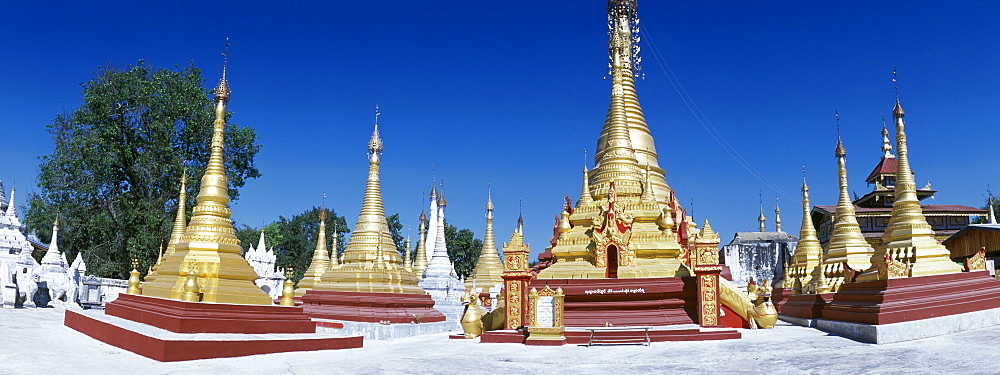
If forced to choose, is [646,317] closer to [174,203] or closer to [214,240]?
[214,240]

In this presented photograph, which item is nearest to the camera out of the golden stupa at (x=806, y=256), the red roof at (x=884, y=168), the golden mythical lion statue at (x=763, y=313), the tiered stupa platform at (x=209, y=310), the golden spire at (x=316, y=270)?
the tiered stupa platform at (x=209, y=310)

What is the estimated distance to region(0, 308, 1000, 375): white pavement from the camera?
9.97m

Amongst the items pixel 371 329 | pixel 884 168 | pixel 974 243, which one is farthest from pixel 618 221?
pixel 884 168

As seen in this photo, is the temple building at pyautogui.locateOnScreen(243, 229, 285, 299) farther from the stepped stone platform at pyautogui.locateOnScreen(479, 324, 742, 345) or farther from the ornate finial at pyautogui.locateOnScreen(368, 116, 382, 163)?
the stepped stone platform at pyautogui.locateOnScreen(479, 324, 742, 345)

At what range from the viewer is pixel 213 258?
14.9 m

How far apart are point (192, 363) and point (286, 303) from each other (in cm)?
418

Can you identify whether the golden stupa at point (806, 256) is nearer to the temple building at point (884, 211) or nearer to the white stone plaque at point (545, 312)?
the white stone plaque at point (545, 312)

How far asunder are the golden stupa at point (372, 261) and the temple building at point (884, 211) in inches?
1163

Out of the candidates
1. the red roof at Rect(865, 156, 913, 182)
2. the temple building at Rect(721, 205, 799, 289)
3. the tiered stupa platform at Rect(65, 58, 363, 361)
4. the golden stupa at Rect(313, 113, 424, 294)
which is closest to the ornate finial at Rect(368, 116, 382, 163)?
the golden stupa at Rect(313, 113, 424, 294)

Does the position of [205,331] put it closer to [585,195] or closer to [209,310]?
[209,310]

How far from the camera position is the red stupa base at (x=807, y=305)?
18.4m

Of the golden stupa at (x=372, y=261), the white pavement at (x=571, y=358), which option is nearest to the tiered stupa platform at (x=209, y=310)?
the white pavement at (x=571, y=358)

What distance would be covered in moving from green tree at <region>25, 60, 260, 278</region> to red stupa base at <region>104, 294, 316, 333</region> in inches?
829

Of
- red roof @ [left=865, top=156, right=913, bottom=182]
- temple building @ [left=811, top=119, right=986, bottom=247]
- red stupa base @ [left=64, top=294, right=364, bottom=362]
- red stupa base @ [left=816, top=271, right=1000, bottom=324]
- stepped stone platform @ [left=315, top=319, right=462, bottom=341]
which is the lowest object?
stepped stone platform @ [left=315, top=319, right=462, bottom=341]
